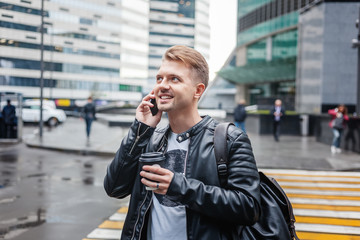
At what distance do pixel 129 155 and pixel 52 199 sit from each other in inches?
198

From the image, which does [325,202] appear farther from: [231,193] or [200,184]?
[200,184]

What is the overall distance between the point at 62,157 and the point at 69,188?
4.83m

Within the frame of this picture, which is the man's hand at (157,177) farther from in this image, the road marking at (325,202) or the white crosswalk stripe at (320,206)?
the road marking at (325,202)

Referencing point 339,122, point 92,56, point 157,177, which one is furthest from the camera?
point 92,56

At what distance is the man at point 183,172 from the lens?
5.76 ft

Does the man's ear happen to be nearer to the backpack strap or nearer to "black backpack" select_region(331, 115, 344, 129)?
the backpack strap

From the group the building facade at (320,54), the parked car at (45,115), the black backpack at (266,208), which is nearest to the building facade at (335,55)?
the building facade at (320,54)

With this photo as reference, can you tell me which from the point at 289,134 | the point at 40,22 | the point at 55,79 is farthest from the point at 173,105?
Answer: the point at 55,79

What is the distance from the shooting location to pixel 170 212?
6.49ft

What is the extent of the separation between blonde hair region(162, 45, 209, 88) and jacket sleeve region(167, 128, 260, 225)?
0.42 metres

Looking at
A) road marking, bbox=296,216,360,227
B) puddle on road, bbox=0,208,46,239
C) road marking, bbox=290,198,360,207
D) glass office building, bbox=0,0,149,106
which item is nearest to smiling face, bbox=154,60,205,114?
puddle on road, bbox=0,208,46,239

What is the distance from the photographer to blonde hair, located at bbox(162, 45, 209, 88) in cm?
196

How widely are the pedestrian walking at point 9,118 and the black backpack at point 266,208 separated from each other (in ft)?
55.3

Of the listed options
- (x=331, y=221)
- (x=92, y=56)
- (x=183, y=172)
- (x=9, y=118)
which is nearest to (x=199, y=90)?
(x=183, y=172)
